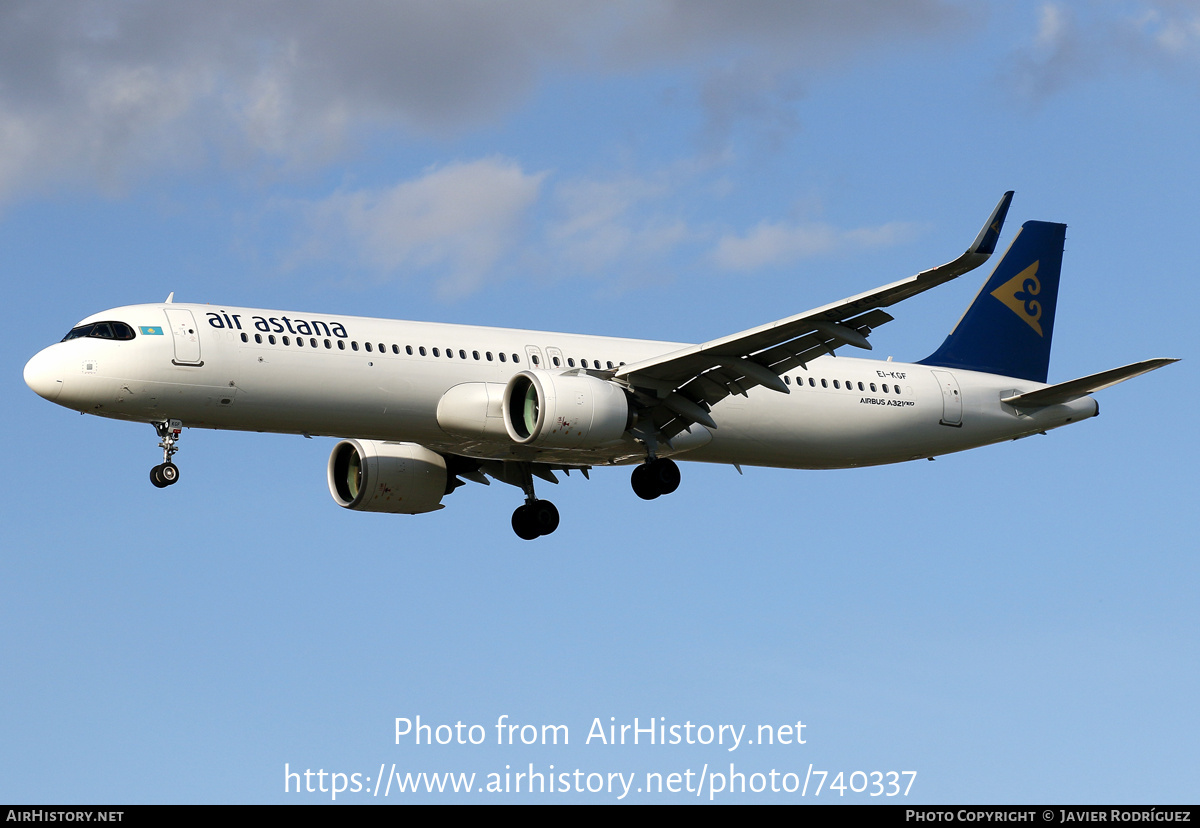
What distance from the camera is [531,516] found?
134ft

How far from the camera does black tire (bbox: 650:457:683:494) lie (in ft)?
121

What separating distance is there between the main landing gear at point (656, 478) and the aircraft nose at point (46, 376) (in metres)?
13.1

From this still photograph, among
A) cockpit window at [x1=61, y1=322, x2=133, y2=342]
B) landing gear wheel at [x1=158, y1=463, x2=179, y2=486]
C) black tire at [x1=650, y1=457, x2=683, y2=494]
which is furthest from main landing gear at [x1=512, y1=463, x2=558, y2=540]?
cockpit window at [x1=61, y1=322, x2=133, y2=342]

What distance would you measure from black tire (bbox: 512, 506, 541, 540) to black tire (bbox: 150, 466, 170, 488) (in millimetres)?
10378

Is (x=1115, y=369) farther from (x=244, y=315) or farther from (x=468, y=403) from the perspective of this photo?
(x=244, y=315)

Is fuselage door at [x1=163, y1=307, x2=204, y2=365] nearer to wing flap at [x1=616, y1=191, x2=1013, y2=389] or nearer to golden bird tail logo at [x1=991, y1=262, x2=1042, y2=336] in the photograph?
wing flap at [x1=616, y1=191, x2=1013, y2=389]

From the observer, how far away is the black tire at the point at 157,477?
33312 mm

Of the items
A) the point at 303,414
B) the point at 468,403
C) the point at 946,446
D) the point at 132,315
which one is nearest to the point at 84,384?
the point at 132,315

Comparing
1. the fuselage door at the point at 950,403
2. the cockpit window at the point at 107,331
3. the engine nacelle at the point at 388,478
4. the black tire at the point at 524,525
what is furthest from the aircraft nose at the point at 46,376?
the fuselage door at the point at 950,403

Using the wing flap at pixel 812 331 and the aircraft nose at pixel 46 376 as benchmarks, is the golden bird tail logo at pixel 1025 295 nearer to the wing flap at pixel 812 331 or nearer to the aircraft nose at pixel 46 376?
the wing flap at pixel 812 331

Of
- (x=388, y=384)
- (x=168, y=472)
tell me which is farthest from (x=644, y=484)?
(x=168, y=472)

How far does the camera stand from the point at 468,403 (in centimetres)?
3434

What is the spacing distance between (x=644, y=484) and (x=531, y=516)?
4.72 metres

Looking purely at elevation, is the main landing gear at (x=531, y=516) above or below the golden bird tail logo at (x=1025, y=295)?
below
